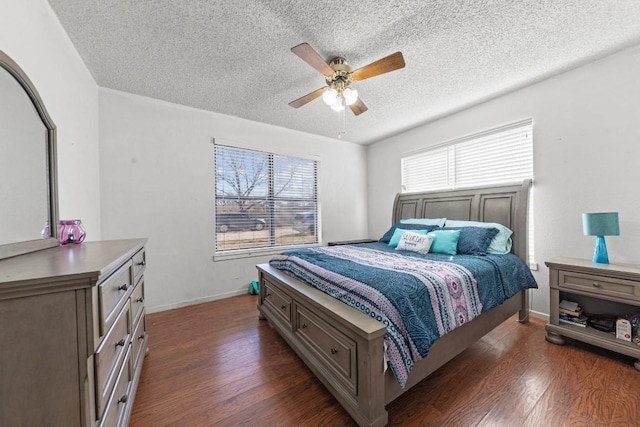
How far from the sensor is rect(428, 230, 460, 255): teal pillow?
2.58 metres

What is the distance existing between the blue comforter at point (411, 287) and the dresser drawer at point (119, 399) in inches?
47.2

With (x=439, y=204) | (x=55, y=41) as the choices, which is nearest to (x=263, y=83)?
(x=55, y=41)

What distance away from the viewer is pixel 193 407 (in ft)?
5.00

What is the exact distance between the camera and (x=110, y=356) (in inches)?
41.7

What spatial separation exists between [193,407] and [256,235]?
244cm

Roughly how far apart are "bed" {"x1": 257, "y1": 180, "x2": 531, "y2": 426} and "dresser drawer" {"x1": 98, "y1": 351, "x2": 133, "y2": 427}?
1041 mm

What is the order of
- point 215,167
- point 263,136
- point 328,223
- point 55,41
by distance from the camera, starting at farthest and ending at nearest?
point 328,223 → point 263,136 → point 215,167 → point 55,41

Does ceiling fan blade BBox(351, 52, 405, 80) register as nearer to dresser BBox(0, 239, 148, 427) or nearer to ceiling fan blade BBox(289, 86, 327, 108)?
ceiling fan blade BBox(289, 86, 327, 108)

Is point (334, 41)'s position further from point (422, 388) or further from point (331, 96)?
point (422, 388)

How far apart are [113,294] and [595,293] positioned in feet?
10.8

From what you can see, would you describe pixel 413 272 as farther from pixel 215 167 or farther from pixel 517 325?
pixel 215 167

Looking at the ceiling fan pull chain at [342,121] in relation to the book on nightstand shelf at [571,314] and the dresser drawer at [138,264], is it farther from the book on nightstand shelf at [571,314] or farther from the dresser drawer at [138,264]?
the book on nightstand shelf at [571,314]

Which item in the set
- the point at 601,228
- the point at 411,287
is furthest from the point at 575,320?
the point at 411,287

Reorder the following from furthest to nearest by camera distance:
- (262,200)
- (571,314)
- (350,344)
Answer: (262,200), (571,314), (350,344)
